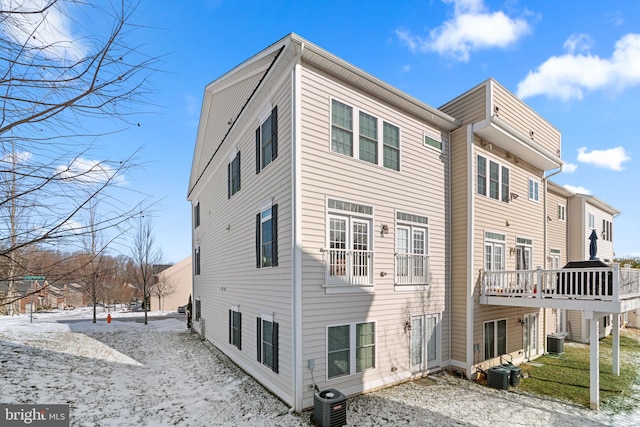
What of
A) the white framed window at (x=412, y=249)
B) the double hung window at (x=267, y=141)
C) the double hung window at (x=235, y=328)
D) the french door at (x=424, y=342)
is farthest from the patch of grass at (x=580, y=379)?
the double hung window at (x=267, y=141)

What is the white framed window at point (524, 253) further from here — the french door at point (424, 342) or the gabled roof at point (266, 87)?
the gabled roof at point (266, 87)

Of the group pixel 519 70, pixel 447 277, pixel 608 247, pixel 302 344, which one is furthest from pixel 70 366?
pixel 608 247

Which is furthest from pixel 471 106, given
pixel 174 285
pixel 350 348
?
pixel 174 285

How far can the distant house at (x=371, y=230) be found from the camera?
763 centimetres

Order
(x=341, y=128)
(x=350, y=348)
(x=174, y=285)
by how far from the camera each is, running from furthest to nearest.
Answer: (x=174, y=285), (x=341, y=128), (x=350, y=348)

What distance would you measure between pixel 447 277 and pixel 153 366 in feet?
34.5

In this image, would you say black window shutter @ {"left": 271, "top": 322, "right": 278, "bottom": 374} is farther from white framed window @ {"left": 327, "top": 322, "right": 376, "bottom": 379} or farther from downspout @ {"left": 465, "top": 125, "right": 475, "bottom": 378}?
downspout @ {"left": 465, "top": 125, "right": 475, "bottom": 378}

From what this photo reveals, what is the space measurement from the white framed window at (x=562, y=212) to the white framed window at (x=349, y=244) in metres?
14.7

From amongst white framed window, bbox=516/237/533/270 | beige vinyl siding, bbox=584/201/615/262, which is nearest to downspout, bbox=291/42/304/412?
white framed window, bbox=516/237/533/270

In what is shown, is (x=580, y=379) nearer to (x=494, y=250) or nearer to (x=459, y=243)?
(x=494, y=250)

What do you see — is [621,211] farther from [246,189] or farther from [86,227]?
[86,227]

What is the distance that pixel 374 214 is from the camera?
8773mm

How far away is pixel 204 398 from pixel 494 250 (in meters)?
10.3

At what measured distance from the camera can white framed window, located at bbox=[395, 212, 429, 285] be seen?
30.8ft
